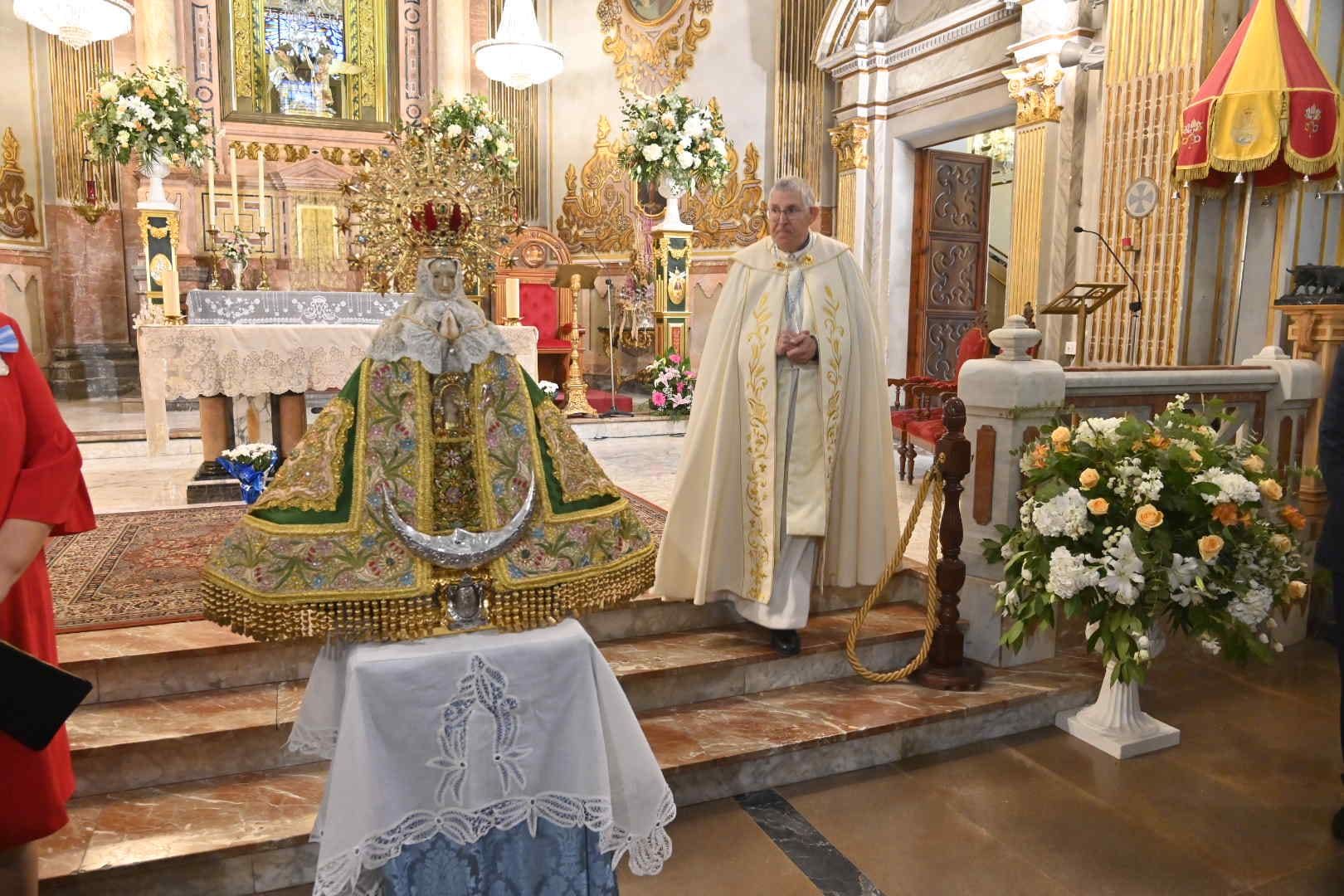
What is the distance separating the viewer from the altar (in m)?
6.00

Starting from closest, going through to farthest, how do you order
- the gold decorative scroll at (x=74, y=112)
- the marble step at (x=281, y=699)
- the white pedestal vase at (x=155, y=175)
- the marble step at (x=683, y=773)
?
the marble step at (x=683, y=773) → the marble step at (x=281, y=699) → the white pedestal vase at (x=155, y=175) → the gold decorative scroll at (x=74, y=112)

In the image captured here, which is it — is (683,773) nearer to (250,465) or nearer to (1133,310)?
(250,465)

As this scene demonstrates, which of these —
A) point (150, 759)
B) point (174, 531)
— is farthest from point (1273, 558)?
point (174, 531)

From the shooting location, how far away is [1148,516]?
335 cm

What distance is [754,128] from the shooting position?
11938 millimetres

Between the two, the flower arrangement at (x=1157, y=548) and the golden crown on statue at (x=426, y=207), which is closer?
the golden crown on statue at (x=426, y=207)

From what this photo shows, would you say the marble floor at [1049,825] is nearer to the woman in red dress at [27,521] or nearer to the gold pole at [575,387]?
the woman in red dress at [27,521]

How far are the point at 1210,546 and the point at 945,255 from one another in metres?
8.53

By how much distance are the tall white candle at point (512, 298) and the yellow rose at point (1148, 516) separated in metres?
6.52

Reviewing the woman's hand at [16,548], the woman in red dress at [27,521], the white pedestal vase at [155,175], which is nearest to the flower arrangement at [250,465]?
the white pedestal vase at [155,175]

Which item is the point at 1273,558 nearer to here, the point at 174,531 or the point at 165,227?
the point at 174,531

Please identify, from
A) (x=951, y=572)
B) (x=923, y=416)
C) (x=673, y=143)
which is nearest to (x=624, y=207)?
(x=673, y=143)

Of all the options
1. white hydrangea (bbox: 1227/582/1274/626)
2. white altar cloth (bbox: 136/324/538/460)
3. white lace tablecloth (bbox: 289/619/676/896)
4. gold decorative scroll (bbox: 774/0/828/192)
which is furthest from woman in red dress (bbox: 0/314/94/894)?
gold decorative scroll (bbox: 774/0/828/192)

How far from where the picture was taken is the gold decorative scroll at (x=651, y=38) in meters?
11.9
